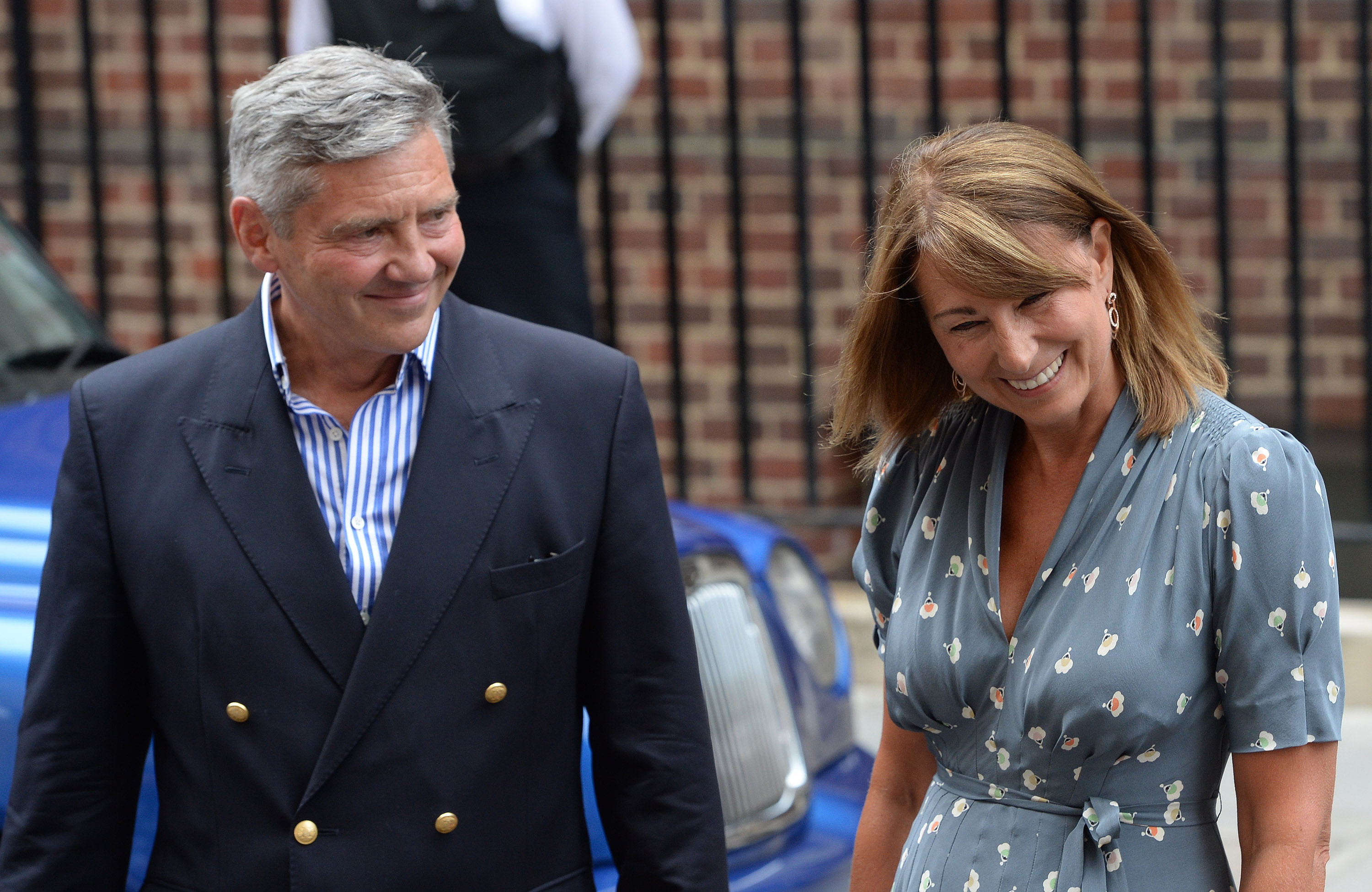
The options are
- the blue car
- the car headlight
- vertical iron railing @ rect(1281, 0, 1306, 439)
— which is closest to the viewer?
the blue car

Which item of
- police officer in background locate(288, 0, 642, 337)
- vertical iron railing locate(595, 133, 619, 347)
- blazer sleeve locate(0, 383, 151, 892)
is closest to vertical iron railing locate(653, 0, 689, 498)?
vertical iron railing locate(595, 133, 619, 347)

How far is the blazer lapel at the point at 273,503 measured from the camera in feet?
6.93

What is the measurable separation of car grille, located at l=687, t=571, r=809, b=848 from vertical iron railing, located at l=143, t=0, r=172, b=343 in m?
3.28

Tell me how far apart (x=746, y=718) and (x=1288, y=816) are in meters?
1.42

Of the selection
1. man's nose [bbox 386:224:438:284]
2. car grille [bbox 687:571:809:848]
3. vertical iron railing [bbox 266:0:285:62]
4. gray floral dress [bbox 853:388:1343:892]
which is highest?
vertical iron railing [bbox 266:0:285:62]

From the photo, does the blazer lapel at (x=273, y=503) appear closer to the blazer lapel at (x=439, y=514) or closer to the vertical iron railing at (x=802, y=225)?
the blazer lapel at (x=439, y=514)

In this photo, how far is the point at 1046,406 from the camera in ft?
Answer: 6.79

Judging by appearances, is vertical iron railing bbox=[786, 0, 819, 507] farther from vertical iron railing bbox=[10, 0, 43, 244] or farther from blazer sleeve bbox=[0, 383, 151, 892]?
blazer sleeve bbox=[0, 383, 151, 892]

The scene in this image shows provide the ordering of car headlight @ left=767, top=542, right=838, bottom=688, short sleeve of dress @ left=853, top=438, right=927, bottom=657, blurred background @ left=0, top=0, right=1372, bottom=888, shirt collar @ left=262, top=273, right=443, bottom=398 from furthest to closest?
blurred background @ left=0, top=0, right=1372, bottom=888 < car headlight @ left=767, top=542, right=838, bottom=688 < short sleeve of dress @ left=853, top=438, right=927, bottom=657 < shirt collar @ left=262, top=273, right=443, bottom=398

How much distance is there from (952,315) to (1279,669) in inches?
22.0

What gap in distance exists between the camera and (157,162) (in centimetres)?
587

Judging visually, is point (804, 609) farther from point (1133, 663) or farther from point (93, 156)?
point (93, 156)

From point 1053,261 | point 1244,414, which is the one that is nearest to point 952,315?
point 1053,261

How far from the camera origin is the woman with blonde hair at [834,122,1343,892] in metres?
1.95
